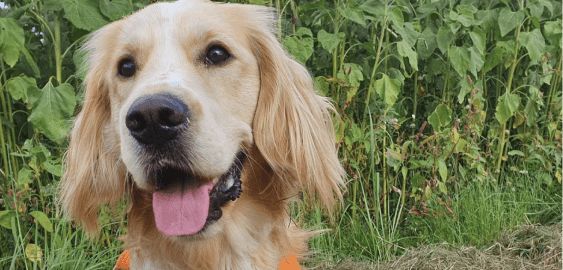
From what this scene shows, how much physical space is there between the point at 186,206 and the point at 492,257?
6.90ft

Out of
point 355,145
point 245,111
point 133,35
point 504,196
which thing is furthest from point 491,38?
point 133,35

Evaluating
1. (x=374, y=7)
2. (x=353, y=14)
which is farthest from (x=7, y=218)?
(x=374, y=7)

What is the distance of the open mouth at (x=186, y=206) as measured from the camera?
1736mm

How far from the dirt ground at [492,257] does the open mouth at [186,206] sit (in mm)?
1326

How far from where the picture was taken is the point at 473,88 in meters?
3.44

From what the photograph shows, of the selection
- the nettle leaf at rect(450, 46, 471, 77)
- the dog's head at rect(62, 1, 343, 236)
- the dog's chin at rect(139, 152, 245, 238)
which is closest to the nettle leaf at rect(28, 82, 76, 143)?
the dog's head at rect(62, 1, 343, 236)

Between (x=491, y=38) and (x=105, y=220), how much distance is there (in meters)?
2.87

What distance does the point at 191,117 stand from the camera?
158 centimetres

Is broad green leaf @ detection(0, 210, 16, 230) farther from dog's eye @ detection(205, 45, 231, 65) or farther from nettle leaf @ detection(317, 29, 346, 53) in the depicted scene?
nettle leaf @ detection(317, 29, 346, 53)

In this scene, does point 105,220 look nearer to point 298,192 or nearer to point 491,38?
point 298,192

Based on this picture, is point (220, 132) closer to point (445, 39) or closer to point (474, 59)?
point (445, 39)

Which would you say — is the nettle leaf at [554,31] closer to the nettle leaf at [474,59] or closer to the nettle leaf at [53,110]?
the nettle leaf at [474,59]

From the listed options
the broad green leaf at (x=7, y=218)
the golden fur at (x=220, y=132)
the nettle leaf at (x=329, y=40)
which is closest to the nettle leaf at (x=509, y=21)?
the nettle leaf at (x=329, y=40)

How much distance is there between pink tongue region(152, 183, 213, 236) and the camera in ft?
5.69
